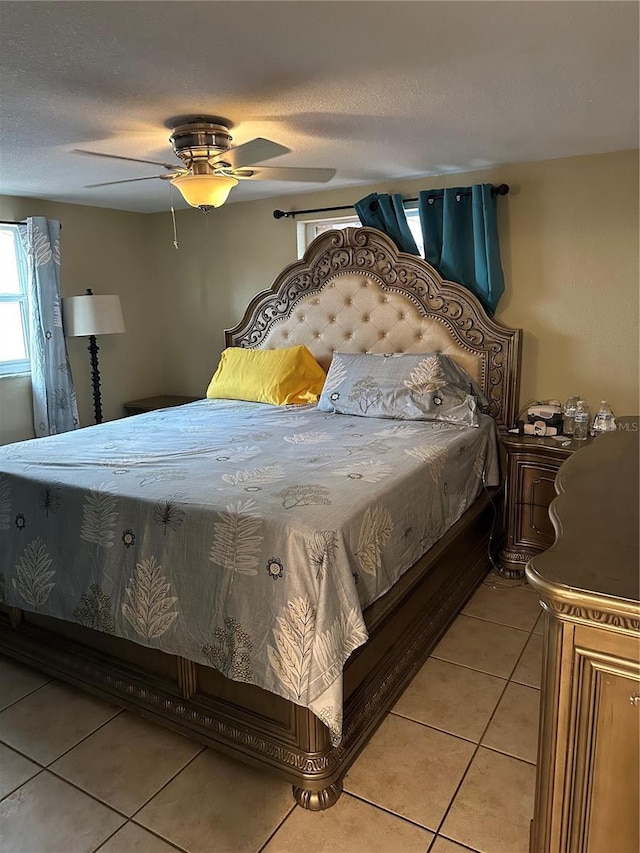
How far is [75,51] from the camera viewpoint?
1732mm

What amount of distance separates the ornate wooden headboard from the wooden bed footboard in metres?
1.17

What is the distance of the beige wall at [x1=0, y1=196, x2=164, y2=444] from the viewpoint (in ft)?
13.6

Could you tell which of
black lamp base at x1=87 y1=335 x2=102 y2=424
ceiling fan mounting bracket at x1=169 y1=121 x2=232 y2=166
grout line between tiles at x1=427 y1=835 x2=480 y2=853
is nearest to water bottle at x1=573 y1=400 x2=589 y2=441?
grout line between tiles at x1=427 y1=835 x2=480 y2=853

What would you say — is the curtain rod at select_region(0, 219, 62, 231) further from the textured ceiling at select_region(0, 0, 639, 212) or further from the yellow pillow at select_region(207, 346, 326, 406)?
the yellow pillow at select_region(207, 346, 326, 406)

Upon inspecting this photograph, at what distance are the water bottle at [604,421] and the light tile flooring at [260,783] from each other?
138 cm

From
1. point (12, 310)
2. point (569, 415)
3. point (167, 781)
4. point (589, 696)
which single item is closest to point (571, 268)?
point (569, 415)

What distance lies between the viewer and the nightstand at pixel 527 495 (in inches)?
121

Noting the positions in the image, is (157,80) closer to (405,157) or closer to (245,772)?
(405,157)

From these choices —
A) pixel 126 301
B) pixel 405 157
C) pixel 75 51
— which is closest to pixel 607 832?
pixel 75 51

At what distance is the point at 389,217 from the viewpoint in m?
3.68

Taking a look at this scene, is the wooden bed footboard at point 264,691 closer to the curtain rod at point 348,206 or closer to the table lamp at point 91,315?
the curtain rod at point 348,206

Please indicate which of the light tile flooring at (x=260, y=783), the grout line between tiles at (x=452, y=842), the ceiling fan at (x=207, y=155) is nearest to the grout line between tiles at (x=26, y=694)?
the light tile flooring at (x=260, y=783)

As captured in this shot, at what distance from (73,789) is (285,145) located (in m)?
2.70

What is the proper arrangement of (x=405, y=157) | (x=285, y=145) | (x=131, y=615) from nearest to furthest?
(x=131, y=615)
(x=285, y=145)
(x=405, y=157)
